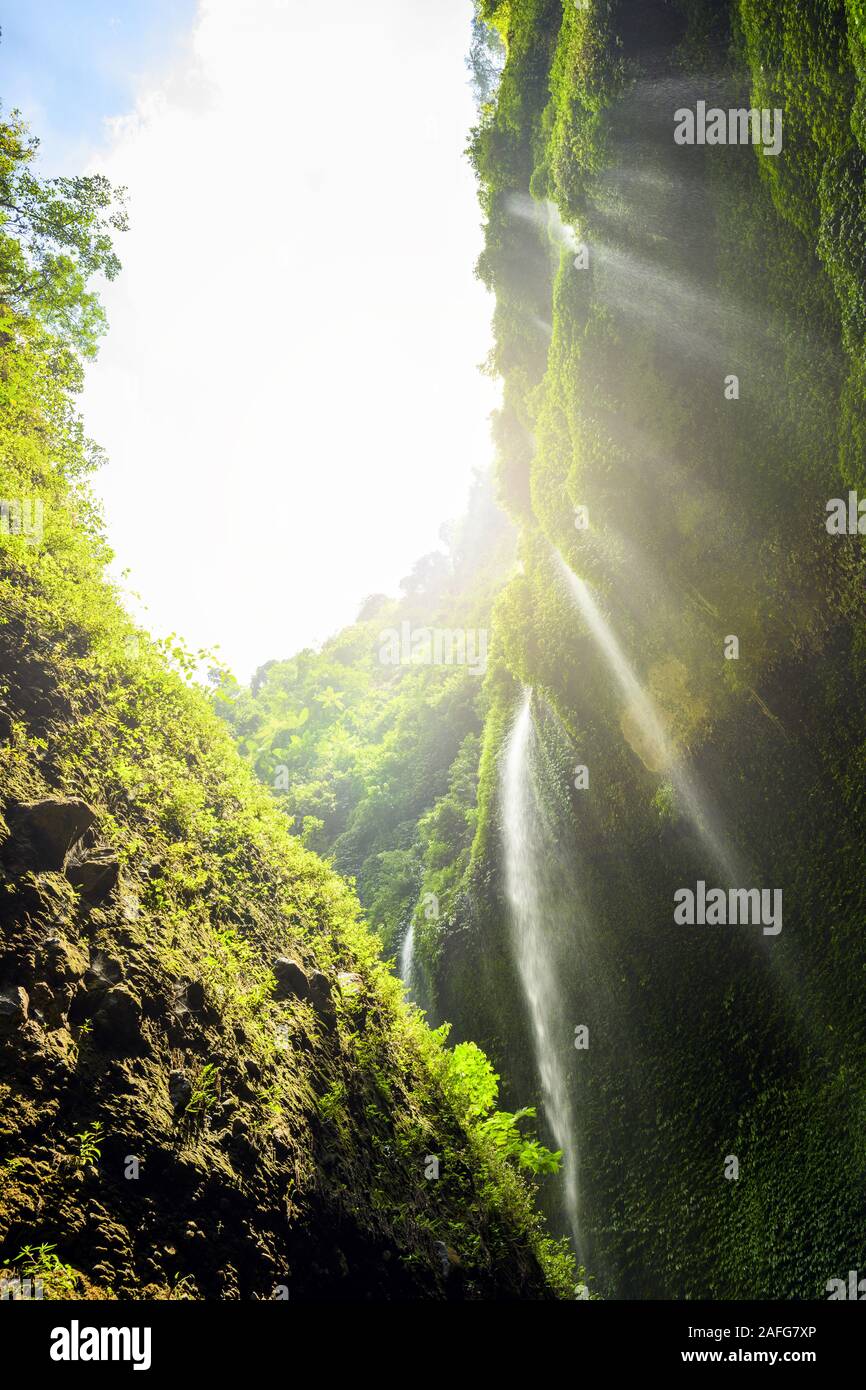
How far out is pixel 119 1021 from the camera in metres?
4.41

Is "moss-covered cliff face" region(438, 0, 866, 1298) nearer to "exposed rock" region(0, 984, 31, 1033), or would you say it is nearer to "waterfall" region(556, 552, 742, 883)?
"waterfall" region(556, 552, 742, 883)

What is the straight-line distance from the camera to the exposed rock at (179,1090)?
442cm

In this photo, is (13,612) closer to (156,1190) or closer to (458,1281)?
(156,1190)

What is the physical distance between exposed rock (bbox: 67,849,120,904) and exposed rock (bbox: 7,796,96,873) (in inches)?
4.9

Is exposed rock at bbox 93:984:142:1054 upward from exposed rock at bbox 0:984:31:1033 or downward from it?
downward

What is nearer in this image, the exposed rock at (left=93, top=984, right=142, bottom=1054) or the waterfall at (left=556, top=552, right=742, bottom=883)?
the exposed rock at (left=93, top=984, right=142, bottom=1054)

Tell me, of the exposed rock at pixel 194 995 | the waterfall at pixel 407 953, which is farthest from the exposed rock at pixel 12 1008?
the waterfall at pixel 407 953

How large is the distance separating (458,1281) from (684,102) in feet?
44.4

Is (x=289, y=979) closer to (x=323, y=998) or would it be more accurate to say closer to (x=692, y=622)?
(x=323, y=998)

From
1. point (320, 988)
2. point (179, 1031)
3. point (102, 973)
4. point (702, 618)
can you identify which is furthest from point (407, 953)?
point (102, 973)

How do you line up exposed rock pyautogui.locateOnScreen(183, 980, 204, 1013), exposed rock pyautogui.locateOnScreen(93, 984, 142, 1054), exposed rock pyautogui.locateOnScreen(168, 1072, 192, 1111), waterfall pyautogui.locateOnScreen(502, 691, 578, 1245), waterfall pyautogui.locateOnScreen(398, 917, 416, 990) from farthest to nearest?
1. waterfall pyautogui.locateOnScreen(398, 917, 416, 990)
2. waterfall pyautogui.locateOnScreen(502, 691, 578, 1245)
3. exposed rock pyautogui.locateOnScreen(183, 980, 204, 1013)
4. exposed rock pyautogui.locateOnScreen(168, 1072, 192, 1111)
5. exposed rock pyautogui.locateOnScreen(93, 984, 142, 1054)

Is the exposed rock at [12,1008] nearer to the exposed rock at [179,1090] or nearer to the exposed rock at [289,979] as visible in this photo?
the exposed rock at [179,1090]

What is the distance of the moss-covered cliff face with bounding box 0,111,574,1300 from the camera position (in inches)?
148

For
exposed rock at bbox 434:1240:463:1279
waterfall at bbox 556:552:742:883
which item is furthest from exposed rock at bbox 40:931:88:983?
waterfall at bbox 556:552:742:883
